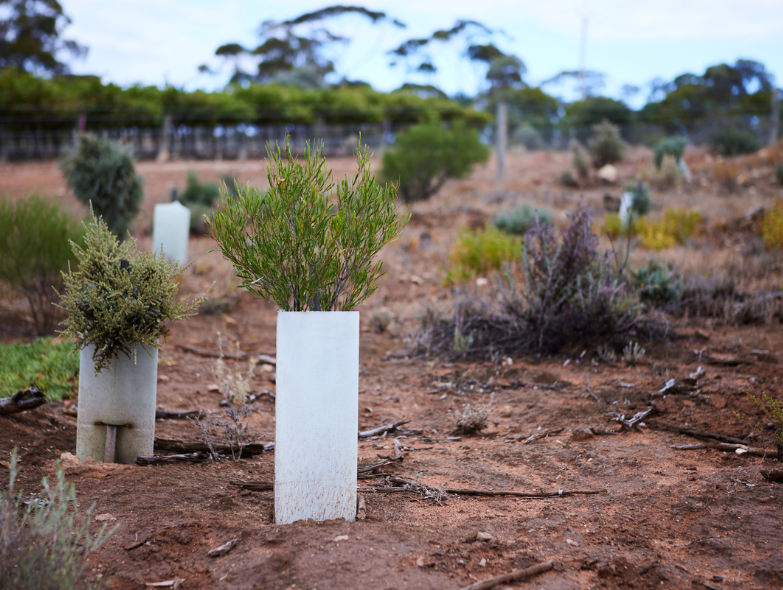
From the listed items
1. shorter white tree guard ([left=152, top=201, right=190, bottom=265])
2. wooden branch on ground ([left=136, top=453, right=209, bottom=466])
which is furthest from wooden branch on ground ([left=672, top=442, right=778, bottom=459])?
shorter white tree guard ([left=152, top=201, right=190, bottom=265])

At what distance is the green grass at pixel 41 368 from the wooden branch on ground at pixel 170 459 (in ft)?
3.72

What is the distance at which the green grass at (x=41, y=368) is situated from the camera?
390cm

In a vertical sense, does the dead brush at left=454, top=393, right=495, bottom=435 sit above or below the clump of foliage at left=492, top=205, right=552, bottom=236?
below

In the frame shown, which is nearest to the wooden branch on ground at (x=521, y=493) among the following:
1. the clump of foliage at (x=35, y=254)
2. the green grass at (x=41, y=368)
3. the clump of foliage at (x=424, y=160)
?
the green grass at (x=41, y=368)

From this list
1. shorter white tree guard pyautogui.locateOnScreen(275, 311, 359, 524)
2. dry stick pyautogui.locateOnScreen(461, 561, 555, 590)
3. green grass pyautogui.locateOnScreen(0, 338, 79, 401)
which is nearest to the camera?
dry stick pyautogui.locateOnScreen(461, 561, 555, 590)

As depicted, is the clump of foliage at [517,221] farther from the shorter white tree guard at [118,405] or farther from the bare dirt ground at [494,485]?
the shorter white tree guard at [118,405]

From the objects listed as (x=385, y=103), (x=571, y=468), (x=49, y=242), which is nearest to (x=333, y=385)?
(x=571, y=468)

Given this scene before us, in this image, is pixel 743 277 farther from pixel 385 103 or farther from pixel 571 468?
pixel 385 103

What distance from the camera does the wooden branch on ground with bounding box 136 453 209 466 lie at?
9.75 feet

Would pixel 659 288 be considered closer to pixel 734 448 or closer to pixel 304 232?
pixel 734 448

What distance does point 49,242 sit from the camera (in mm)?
5770

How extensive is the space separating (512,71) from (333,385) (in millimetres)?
44815

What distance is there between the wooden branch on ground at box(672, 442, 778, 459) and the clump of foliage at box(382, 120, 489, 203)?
1207cm

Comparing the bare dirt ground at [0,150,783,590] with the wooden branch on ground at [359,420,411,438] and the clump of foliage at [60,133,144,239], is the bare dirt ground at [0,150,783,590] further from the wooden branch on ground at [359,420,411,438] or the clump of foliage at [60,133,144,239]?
the clump of foliage at [60,133,144,239]
